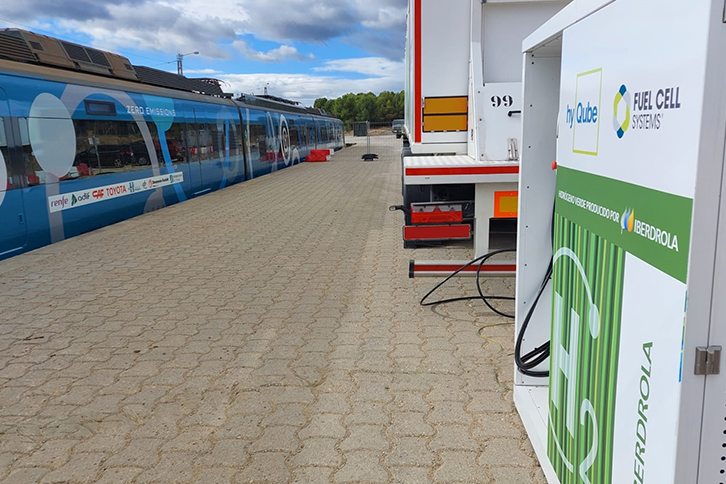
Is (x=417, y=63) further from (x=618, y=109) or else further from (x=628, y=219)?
(x=628, y=219)

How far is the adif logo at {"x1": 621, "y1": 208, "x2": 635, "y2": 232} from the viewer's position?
5.24 feet

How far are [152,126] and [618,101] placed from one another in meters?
10.2

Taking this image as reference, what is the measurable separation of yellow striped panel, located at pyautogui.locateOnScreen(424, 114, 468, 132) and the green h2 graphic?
3623 mm

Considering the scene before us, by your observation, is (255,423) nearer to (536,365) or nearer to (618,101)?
(536,365)

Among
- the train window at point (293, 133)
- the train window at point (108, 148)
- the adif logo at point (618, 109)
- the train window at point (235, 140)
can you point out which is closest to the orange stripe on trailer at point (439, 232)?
the adif logo at point (618, 109)

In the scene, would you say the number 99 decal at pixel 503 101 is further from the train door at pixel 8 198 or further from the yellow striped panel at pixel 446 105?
the train door at pixel 8 198

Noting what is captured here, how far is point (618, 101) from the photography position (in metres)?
1.67

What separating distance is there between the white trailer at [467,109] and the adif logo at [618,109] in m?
3.22

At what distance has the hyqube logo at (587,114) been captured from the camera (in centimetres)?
183

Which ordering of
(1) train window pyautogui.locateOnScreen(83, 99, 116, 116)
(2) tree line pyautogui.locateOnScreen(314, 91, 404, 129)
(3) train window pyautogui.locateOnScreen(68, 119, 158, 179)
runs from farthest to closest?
(2) tree line pyautogui.locateOnScreen(314, 91, 404, 129), (1) train window pyautogui.locateOnScreen(83, 99, 116, 116), (3) train window pyautogui.locateOnScreen(68, 119, 158, 179)

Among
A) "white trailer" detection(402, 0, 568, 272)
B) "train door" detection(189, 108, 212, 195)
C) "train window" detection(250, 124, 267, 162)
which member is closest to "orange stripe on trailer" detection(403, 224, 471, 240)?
"white trailer" detection(402, 0, 568, 272)

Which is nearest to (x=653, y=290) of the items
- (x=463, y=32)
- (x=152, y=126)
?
(x=463, y=32)

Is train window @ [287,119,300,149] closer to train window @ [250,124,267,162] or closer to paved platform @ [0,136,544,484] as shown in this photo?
train window @ [250,124,267,162]

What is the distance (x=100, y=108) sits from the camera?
8.79m
